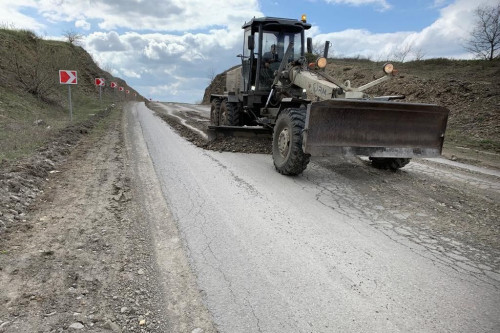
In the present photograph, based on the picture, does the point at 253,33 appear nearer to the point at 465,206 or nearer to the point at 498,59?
the point at 465,206

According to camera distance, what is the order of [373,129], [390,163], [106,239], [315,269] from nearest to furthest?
[315,269]
[106,239]
[373,129]
[390,163]

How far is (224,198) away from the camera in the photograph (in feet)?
16.7

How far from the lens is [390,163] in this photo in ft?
23.4

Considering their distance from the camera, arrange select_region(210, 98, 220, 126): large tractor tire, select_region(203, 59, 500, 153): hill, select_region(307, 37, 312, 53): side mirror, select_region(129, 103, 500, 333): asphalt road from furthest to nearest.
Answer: select_region(203, 59, 500, 153): hill
select_region(210, 98, 220, 126): large tractor tire
select_region(307, 37, 312, 53): side mirror
select_region(129, 103, 500, 333): asphalt road

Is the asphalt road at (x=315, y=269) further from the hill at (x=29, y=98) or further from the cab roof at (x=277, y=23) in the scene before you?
the cab roof at (x=277, y=23)

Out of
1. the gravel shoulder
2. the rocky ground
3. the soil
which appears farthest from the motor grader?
the rocky ground

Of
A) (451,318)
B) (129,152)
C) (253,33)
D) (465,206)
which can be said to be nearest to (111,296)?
(451,318)

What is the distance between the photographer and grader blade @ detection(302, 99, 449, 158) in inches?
232

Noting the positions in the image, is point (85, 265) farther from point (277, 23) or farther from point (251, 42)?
point (277, 23)

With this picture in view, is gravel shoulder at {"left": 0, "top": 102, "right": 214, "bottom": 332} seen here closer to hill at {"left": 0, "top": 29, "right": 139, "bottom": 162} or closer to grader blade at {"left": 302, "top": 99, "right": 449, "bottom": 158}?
hill at {"left": 0, "top": 29, "right": 139, "bottom": 162}

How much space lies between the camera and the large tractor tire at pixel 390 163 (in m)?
6.98

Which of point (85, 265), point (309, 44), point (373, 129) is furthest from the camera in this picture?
point (309, 44)

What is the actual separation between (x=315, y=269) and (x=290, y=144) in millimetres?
3422

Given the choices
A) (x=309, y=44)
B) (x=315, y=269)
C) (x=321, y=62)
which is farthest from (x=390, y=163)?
(x=315, y=269)
